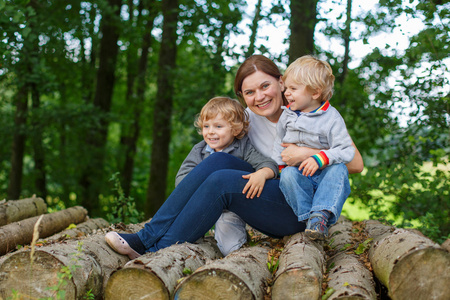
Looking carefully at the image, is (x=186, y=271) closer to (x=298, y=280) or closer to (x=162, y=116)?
(x=298, y=280)

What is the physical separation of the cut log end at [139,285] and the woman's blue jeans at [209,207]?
75 centimetres

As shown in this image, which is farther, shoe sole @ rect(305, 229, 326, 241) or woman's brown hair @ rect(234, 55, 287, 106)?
woman's brown hair @ rect(234, 55, 287, 106)

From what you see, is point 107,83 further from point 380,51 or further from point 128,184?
Answer: point 380,51

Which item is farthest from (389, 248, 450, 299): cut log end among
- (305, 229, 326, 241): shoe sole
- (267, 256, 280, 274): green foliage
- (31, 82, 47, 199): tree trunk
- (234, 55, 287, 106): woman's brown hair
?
(31, 82, 47, 199): tree trunk

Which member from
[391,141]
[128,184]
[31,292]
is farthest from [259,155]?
[128,184]

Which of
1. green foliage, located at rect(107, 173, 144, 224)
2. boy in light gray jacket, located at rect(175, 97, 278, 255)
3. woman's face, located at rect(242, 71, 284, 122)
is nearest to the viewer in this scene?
boy in light gray jacket, located at rect(175, 97, 278, 255)

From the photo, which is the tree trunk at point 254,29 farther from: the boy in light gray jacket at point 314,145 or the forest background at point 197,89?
the boy in light gray jacket at point 314,145

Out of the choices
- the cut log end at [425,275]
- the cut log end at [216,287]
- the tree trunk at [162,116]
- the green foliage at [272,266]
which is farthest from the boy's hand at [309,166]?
the tree trunk at [162,116]

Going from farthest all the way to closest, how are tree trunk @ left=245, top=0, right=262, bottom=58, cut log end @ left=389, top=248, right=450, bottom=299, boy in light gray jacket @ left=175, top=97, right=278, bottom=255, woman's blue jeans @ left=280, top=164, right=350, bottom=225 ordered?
tree trunk @ left=245, top=0, right=262, bottom=58 → boy in light gray jacket @ left=175, top=97, right=278, bottom=255 → woman's blue jeans @ left=280, top=164, right=350, bottom=225 → cut log end @ left=389, top=248, right=450, bottom=299

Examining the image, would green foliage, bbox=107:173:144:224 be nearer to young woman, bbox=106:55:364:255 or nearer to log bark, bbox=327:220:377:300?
young woman, bbox=106:55:364:255

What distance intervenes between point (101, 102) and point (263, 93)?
Answer: 7.09m

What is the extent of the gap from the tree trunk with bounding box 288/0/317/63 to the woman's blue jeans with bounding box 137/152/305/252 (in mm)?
3583

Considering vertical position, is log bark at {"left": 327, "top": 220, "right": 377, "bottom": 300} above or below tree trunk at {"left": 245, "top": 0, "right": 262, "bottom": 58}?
below

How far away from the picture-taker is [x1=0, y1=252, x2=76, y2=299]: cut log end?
8.27ft
